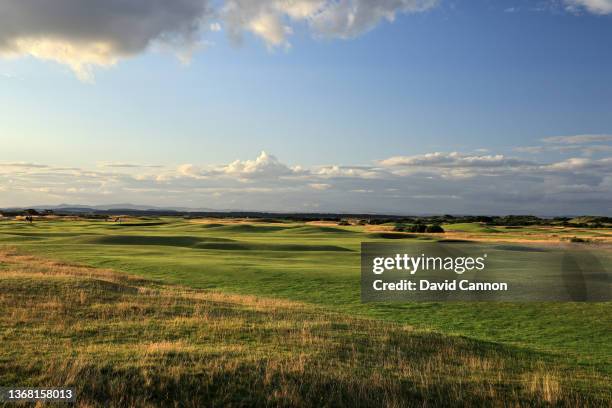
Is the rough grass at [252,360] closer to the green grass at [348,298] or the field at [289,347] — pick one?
the field at [289,347]

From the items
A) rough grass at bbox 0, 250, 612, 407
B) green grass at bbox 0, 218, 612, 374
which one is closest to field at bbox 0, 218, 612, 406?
rough grass at bbox 0, 250, 612, 407

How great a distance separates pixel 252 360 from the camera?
46.5 ft

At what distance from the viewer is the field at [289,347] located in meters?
12.1

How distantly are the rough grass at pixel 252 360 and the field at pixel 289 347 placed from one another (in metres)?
0.05

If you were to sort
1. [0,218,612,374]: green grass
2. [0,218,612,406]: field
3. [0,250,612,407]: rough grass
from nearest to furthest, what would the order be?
1. [0,250,612,407]: rough grass
2. [0,218,612,406]: field
3. [0,218,612,374]: green grass

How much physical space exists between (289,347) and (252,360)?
8.68 ft

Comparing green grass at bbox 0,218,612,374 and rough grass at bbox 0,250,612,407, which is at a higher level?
rough grass at bbox 0,250,612,407

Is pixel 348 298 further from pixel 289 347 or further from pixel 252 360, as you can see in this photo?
pixel 252 360

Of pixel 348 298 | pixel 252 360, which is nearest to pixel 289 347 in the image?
pixel 252 360

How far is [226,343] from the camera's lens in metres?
16.9

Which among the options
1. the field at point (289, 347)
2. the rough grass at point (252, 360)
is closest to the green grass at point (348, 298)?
the field at point (289, 347)

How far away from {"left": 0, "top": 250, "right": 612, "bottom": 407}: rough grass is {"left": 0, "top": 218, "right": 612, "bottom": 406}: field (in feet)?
0.16

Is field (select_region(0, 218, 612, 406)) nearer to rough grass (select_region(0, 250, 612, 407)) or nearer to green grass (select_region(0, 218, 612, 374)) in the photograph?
rough grass (select_region(0, 250, 612, 407))

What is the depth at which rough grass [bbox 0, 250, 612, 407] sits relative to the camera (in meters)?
11.9
